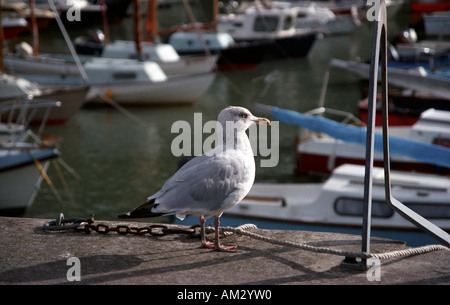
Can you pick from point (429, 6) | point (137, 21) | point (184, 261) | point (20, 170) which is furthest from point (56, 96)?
point (429, 6)

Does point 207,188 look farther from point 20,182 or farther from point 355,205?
point 20,182

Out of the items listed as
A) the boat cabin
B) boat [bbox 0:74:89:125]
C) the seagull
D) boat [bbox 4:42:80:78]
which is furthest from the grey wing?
the boat cabin

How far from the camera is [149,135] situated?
1942cm

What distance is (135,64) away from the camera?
22.8 m

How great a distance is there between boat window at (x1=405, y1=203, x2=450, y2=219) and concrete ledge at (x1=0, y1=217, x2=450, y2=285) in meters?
5.10

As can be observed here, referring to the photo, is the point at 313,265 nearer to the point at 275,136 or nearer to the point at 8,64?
the point at 275,136

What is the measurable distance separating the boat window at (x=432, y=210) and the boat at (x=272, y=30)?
24.3m

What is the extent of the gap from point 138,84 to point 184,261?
59.8 ft

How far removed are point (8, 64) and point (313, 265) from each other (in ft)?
70.6

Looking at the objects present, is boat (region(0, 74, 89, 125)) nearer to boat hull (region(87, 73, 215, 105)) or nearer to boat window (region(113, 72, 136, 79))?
boat hull (region(87, 73, 215, 105))

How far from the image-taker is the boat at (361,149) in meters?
13.4

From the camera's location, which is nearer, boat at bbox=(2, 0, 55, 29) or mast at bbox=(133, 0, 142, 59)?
mast at bbox=(133, 0, 142, 59)

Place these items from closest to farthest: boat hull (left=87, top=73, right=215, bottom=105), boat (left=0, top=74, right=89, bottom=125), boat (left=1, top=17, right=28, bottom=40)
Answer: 1. boat (left=0, top=74, right=89, bottom=125)
2. boat hull (left=87, top=73, right=215, bottom=105)
3. boat (left=1, top=17, right=28, bottom=40)

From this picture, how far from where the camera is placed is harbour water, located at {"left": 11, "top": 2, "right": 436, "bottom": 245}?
14.3 meters
